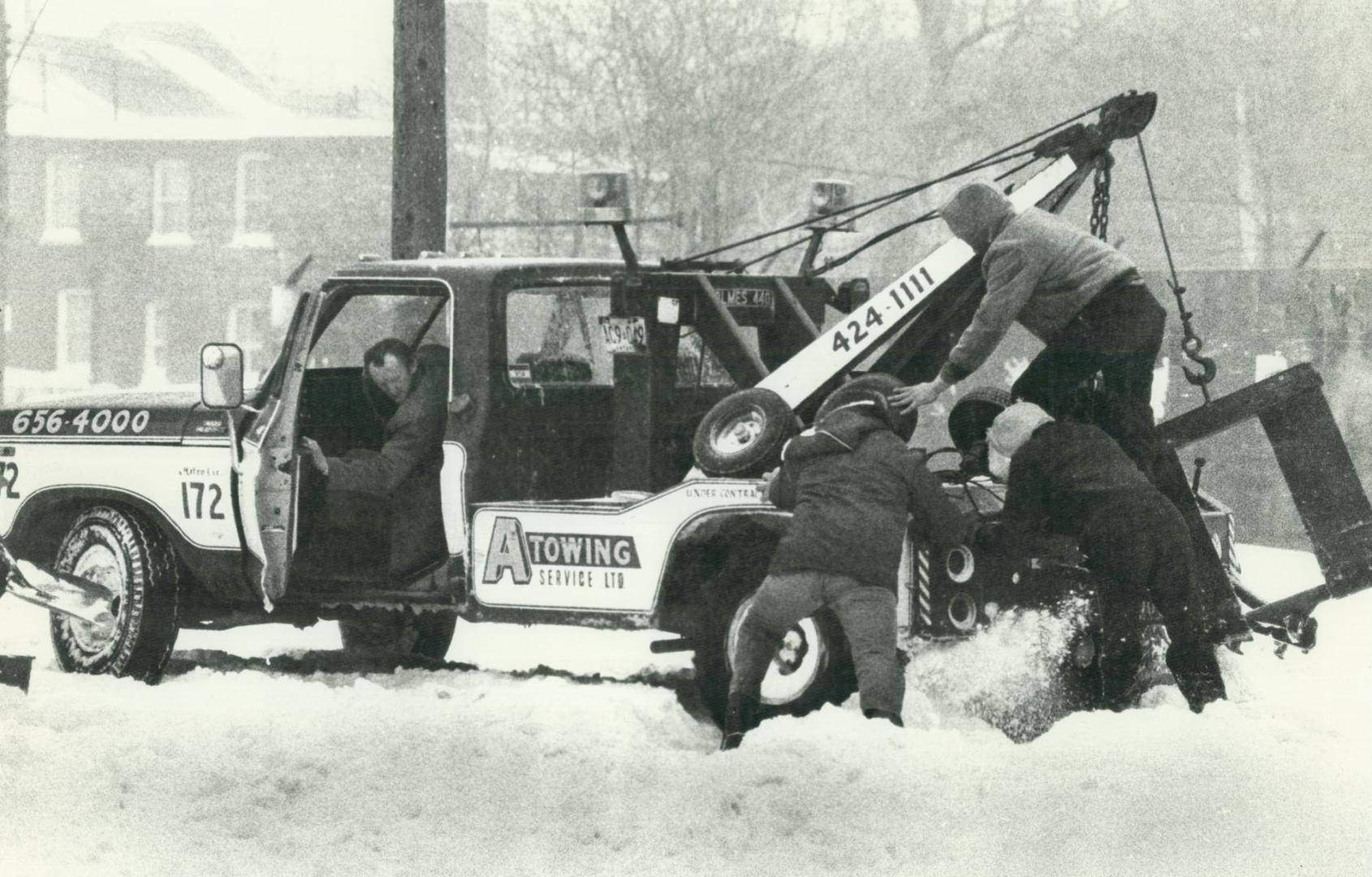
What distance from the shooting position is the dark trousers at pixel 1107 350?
23.5 feet

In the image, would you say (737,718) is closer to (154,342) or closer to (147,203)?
(154,342)

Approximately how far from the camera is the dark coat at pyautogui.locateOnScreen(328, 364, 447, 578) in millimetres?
8000

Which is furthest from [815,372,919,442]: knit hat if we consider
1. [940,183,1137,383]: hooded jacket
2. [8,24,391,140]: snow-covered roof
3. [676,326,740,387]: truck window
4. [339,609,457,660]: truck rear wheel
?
[8,24,391,140]: snow-covered roof

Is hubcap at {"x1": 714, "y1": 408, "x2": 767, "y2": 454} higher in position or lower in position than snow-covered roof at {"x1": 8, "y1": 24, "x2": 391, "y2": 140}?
lower

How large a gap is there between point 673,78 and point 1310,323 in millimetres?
7669

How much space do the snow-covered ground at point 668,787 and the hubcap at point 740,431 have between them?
A: 109 cm

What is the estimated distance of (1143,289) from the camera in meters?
7.18

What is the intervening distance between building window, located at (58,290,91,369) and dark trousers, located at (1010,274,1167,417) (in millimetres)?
32059

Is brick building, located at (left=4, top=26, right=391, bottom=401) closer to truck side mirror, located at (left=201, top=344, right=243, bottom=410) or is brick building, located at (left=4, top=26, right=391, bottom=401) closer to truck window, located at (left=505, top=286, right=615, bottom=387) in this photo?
truck window, located at (left=505, top=286, right=615, bottom=387)

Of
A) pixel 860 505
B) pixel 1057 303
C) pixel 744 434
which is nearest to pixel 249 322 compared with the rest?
pixel 744 434

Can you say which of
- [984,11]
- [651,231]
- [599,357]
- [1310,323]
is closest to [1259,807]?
[599,357]

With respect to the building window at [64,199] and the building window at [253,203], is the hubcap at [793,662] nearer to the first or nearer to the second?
the building window at [253,203]

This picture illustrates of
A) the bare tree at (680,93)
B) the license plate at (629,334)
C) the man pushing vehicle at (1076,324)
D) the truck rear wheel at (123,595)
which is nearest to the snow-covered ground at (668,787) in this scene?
the truck rear wheel at (123,595)

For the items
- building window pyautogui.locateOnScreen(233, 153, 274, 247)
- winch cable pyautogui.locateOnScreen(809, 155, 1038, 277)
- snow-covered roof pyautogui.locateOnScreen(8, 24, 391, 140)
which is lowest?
winch cable pyautogui.locateOnScreen(809, 155, 1038, 277)
